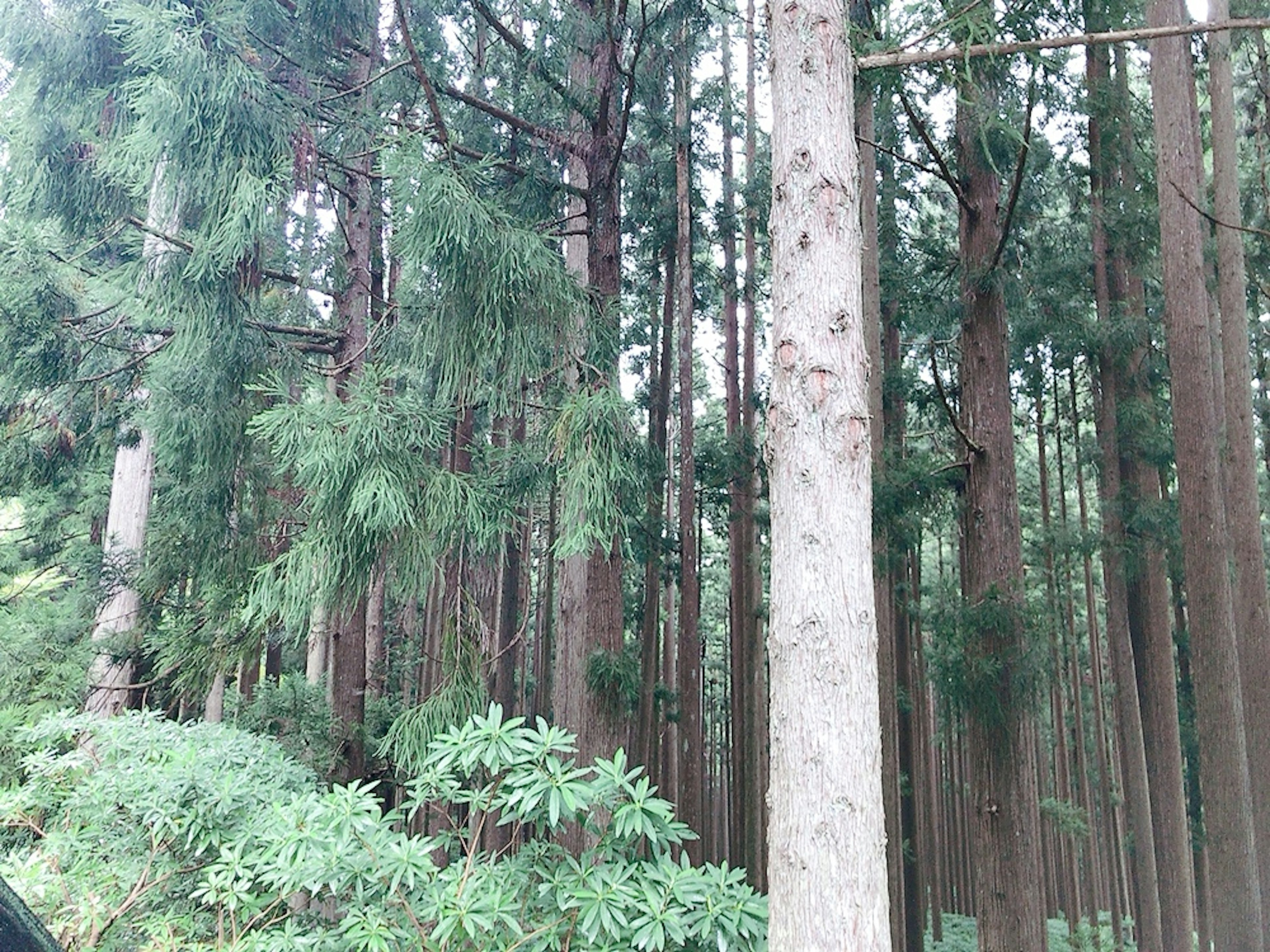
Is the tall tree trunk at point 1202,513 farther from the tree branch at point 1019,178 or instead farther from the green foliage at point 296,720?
the green foliage at point 296,720

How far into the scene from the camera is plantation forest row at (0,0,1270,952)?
3025 millimetres

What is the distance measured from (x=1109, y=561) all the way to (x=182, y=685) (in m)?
9.45

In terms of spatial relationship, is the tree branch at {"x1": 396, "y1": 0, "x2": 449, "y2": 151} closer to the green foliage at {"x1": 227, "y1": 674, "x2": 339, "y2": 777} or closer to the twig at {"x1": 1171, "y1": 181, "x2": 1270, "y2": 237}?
the green foliage at {"x1": 227, "y1": 674, "x2": 339, "y2": 777}

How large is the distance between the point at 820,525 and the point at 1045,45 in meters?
2.16

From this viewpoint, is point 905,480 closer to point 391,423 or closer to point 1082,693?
point 391,423

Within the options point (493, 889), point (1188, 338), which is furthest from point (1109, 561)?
point (493, 889)

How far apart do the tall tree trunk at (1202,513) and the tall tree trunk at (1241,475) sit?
0.55 feet

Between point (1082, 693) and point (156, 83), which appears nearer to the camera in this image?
point (156, 83)

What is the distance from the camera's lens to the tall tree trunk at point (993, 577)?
5.55m

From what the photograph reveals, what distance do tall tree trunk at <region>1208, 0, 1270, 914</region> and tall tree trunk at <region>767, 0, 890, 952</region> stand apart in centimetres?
519

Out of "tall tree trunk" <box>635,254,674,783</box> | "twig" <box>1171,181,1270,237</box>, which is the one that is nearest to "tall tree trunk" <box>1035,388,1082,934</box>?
"twig" <box>1171,181,1270,237</box>

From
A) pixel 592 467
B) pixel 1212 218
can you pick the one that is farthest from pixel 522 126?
pixel 1212 218

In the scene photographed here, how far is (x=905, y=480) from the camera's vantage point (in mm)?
7453

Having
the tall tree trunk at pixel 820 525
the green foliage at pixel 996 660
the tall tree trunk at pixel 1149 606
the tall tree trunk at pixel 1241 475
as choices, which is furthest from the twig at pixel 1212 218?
the tall tree trunk at pixel 820 525
